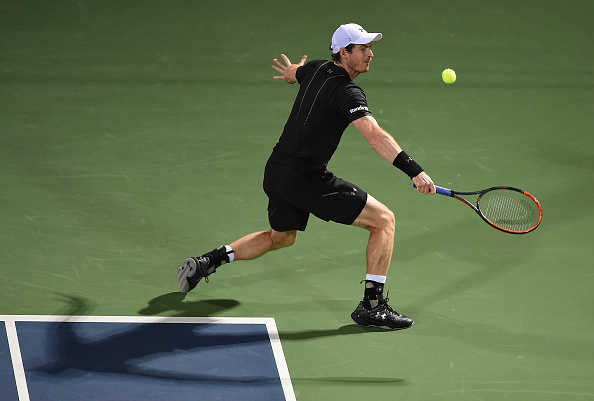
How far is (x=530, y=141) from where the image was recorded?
32.1 feet

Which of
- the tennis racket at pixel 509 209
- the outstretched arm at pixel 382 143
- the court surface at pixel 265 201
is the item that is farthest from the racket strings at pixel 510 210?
the outstretched arm at pixel 382 143

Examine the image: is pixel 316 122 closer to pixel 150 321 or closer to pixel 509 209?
pixel 509 209

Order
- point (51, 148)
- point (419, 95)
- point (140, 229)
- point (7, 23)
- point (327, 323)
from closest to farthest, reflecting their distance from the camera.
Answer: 1. point (327, 323)
2. point (140, 229)
3. point (51, 148)
4. point (419, 95)
5. point (7, 23)

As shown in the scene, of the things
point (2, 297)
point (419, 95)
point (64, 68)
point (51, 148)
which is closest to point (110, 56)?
point (64, 68)

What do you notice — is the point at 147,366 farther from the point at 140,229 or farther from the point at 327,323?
the point at 140,229

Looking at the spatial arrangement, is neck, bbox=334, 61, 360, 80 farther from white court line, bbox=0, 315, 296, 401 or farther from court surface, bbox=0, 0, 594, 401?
white court line, bbox=0, 315, 296, 401

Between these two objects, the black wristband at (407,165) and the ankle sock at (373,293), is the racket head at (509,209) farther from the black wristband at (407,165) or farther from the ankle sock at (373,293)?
the ankle sock at (373,293)

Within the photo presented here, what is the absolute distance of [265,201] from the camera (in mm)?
8445

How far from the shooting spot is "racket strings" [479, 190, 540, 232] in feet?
22.2

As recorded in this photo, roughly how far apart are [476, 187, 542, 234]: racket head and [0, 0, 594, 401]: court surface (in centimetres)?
63

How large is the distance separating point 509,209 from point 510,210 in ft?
0.04

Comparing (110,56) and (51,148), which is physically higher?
(110,56)

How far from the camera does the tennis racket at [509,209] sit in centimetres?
675

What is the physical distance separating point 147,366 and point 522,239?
348 centimetres
